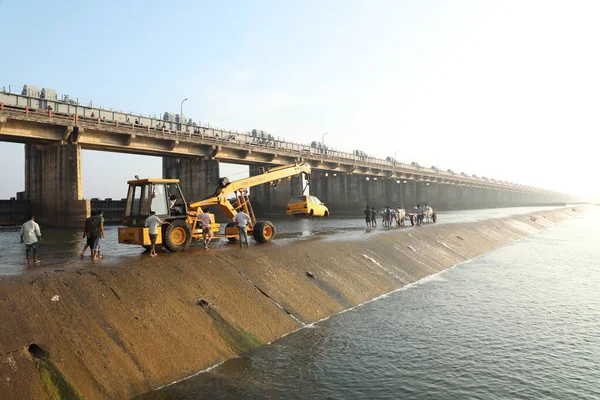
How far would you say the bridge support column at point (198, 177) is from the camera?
179 ft

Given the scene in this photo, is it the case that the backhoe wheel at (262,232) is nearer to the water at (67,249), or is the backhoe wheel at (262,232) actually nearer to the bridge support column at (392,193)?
the water at (67,249)

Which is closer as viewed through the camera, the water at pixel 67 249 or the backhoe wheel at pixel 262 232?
the water at pixel 67 249

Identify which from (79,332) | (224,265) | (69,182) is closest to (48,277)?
(79,332)

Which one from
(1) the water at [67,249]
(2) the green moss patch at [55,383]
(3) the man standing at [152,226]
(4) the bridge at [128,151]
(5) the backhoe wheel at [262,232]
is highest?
(4) the bridge at [128,151]

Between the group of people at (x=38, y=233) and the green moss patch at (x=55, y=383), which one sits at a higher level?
the group of people at (x=38, y=233)

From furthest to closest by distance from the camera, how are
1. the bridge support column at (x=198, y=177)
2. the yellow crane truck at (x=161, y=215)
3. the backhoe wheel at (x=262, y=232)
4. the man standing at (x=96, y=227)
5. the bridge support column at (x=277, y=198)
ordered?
1. the bridge support column at (x=277, y=198)
2. the bridge support column at (x=198, y=177)
3. the backhoe wheel at (x=262, y=232)
4. the yellow crane truck at (x=161, y=215)
5. the man standing at (x=96, y=227)

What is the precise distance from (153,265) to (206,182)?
141 ft

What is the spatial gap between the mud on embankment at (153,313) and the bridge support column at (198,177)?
125 feet

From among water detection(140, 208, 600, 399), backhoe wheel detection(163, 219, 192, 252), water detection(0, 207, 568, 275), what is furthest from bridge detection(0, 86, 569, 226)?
water detection(140, 208, 600, 399)

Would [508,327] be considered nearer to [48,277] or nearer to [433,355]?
[433,355]

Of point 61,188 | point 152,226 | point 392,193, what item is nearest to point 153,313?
point 152,226

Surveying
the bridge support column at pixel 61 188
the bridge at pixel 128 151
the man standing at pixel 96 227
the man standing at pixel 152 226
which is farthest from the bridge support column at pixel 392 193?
the man standing at pixel 96 227

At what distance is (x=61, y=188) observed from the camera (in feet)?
128

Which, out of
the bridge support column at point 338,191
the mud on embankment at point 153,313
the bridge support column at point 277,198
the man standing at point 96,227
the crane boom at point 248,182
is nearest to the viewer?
the mud on embankment at point 153,313
